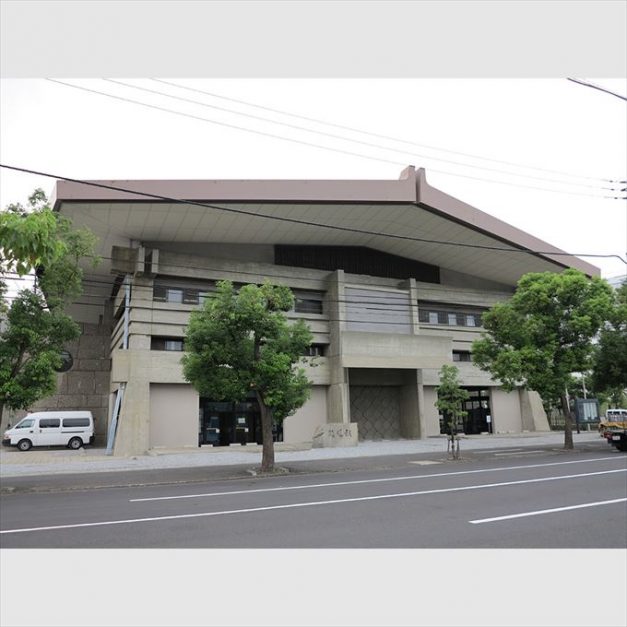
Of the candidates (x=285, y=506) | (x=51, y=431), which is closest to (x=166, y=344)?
(x=51, y=431)

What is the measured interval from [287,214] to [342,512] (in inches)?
819

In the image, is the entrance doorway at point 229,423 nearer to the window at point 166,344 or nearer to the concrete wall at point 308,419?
the concrete wall at point 308,419

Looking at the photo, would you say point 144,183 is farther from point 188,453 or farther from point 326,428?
point 326,428

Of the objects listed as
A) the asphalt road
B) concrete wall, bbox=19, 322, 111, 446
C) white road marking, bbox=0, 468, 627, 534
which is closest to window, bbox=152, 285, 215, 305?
concrete wall, bbox=19, 322, 111, 446

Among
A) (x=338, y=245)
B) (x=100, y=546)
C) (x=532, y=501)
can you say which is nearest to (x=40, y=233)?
(x=100, y=546)

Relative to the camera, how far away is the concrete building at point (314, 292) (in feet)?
89.9

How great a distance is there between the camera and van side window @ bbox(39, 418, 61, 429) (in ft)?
99.3

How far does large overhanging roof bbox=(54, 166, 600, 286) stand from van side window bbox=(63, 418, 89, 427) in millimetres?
9093

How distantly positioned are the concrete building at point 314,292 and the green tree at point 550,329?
9.05 ft

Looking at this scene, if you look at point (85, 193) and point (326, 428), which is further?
point (326, 428)

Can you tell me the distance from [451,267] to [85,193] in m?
24.3

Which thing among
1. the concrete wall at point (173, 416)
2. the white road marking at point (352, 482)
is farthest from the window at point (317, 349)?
the white road marking at point (352, 482)

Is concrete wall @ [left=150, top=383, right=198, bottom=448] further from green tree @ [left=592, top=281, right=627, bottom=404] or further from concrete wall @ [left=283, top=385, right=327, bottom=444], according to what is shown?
green tree @ [left=592, top=281, right=627, bottom=404]

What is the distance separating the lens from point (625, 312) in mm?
24750
